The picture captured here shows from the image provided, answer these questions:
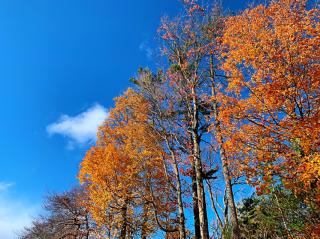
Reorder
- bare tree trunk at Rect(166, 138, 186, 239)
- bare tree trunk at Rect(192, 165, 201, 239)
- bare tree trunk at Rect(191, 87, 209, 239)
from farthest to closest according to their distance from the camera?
bare tree trunk at Rect(192, 165, 201, 239), bare tree trunk at Rect(166, 138, 186, 239), bare tree trunk at Rect(191, 87, 209, 239)

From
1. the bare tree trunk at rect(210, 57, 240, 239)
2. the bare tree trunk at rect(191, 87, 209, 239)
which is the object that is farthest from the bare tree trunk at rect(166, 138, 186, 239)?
the bare tree trunk at rect(210, 57, 240, 239)

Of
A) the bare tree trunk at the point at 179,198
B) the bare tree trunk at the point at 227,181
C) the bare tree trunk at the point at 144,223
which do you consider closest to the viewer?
the bare tree trunk at the point at 227,181

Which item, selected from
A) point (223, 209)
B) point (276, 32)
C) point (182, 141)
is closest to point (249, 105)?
point (276, 32)

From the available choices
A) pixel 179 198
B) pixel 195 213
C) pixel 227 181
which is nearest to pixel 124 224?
pixel 195 213

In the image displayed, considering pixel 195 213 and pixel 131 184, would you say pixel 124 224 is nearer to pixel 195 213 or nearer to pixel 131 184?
pixel 131 184

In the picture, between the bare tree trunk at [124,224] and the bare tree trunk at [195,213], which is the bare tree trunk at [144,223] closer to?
the bare tree trunk at [124,224]

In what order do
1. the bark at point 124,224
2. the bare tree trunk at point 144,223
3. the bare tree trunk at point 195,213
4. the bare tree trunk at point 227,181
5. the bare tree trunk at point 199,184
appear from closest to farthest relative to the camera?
the bare tree trunk at point 227,181
the bare tree trunk at point 199,184
the bare tree trunk at point 195,213
the bare tree trunk at point 144,223
the bark at point 124,224

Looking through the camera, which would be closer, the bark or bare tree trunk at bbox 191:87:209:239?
bare tree trunk at bbox 191:87:209:239

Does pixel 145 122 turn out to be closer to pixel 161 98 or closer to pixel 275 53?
pixel 161 98

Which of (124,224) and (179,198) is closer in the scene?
(179,198)

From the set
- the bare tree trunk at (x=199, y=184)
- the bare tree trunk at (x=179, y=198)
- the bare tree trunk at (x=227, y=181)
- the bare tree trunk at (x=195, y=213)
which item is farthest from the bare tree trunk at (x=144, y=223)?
the bare tree trunk at (x=227, y=181)

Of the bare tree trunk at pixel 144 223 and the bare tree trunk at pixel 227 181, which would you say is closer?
the bare tree trunk at pixel 227 181

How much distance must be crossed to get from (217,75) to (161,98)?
2.74 metres

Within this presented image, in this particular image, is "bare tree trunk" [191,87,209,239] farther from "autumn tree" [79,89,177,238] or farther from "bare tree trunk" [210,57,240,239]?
"autumn tree" [79,89,177,238]
